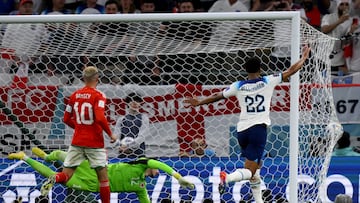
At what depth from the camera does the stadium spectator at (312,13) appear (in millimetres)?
14977

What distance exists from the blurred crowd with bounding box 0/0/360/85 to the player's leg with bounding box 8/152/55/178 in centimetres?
122

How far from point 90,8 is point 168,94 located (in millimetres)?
2886

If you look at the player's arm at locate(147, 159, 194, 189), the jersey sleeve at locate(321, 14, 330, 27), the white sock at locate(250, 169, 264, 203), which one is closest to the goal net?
the white sock at locate(250, 169, 264, 203)

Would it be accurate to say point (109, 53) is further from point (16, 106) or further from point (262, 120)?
point (262, 120)

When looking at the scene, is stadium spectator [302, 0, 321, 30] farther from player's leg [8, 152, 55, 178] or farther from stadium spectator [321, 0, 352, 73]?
player's leg [8, 152, 55, 178]

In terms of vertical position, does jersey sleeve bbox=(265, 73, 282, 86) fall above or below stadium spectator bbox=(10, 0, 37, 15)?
below

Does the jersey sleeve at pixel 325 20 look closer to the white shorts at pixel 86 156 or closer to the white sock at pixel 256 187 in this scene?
the white sock at pixel 256 187

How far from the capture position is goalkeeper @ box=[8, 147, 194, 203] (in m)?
11.7

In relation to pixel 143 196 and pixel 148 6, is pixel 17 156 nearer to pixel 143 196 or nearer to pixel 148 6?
pixel 143 196

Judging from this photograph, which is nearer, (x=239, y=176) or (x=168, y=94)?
(x=239, y=176)

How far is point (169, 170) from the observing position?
11.1 metres

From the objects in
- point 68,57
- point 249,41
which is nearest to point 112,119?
point 68,57

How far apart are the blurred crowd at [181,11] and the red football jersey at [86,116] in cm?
130

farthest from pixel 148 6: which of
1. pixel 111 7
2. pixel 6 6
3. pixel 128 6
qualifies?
pixel 6 6
